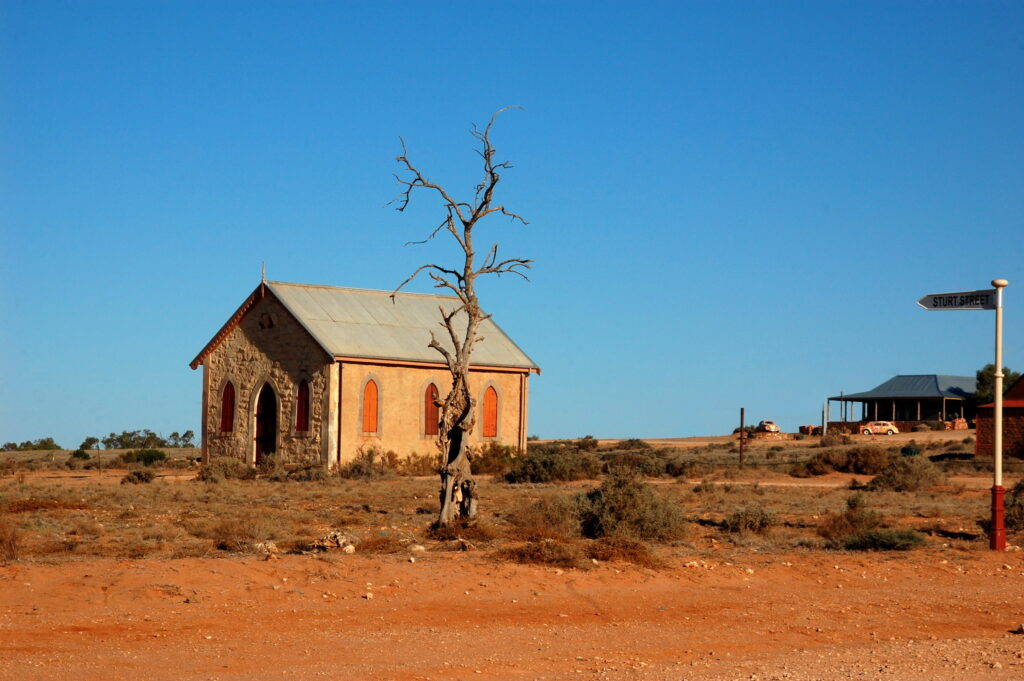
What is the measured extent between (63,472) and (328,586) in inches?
1241

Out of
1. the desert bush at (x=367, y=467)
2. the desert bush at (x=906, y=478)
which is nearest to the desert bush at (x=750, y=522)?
the desert bush at (x=906, y=478)

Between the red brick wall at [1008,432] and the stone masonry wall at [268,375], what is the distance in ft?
79.6

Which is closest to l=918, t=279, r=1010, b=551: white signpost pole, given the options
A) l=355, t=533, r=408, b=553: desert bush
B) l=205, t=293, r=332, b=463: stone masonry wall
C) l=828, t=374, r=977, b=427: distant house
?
l=355, t=533, r=408, b=553: desert bush

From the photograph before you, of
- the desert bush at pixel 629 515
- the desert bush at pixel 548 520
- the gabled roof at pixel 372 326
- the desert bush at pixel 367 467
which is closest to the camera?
the desert bush at pixel 548 520

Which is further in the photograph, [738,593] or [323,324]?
A: [323,324]

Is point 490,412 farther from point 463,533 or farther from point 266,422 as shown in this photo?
point 463,533

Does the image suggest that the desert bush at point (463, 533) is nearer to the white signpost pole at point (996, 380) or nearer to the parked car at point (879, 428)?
the white signpost pole at point (996, 380)

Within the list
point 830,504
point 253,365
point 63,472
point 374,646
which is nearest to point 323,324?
point 253,365

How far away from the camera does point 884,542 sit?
51.0ft

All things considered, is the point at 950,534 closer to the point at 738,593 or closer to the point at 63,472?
the point at 738,593

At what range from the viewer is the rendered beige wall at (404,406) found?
34156mm

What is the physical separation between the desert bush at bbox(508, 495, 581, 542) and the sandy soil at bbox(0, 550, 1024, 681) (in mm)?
1939

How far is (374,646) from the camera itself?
9.57 meters

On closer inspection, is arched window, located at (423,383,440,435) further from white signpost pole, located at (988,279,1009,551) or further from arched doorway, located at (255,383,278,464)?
white signpost pole, located at (988,279,1009,551)
